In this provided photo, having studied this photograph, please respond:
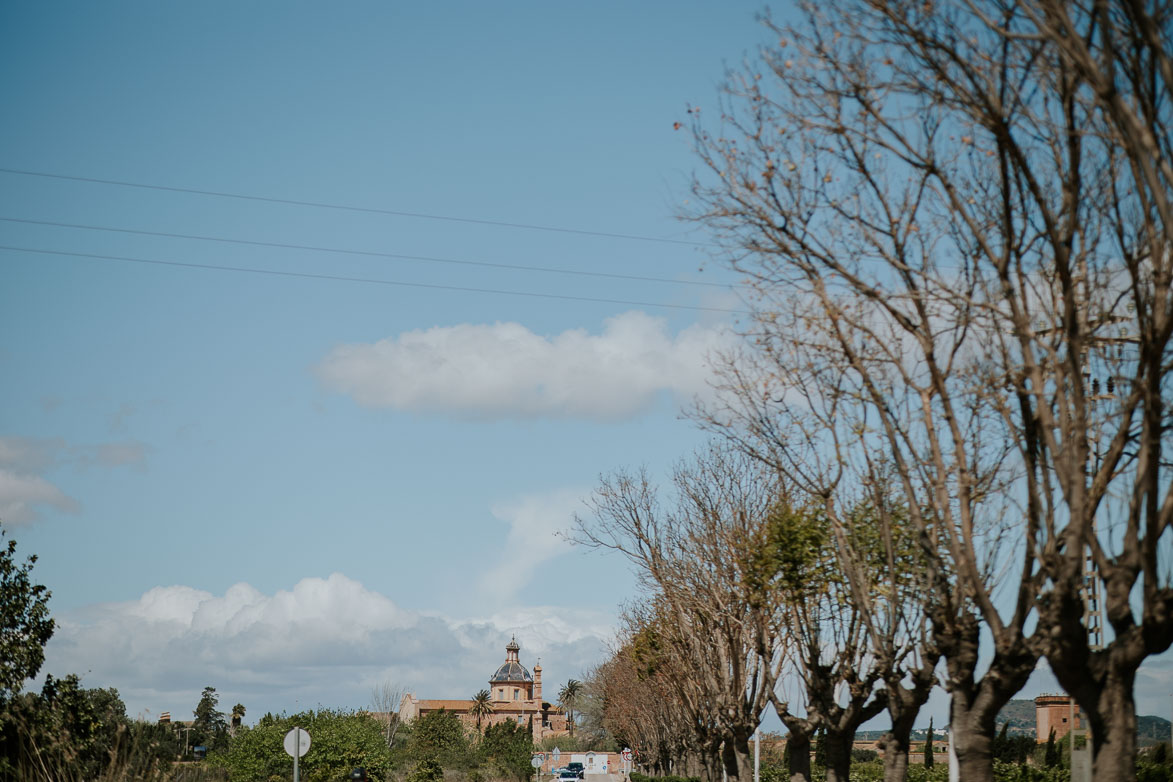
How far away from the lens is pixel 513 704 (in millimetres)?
151125

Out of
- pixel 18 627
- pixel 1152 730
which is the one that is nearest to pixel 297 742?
pixel 18 627

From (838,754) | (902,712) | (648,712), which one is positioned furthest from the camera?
(648,712)

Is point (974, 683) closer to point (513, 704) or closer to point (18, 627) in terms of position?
point (18, 627)

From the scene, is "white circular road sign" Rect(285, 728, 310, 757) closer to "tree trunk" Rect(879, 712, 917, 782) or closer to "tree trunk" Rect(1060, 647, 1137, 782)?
"tree trunk" Rect(879, 712, 917, 782)

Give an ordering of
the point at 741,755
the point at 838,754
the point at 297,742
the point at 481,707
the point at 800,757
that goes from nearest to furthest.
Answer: the point at 838,754, the point at 297,742, the point at 800,757, the point at 741,755, the point at 481,707

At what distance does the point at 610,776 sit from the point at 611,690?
52.3 ft

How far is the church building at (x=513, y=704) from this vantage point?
463 feet

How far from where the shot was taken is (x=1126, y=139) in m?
9.38

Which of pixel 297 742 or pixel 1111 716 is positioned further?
pixel 297 742

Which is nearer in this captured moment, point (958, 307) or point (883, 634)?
point (958, 307)

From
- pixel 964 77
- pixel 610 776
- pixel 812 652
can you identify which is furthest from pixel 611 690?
pixel 964 77

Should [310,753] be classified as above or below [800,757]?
below

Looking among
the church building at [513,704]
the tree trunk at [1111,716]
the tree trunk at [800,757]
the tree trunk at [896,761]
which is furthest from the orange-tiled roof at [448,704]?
the tree trunk at [1111,716]

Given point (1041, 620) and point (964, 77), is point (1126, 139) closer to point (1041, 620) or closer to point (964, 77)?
point (964, 77)
